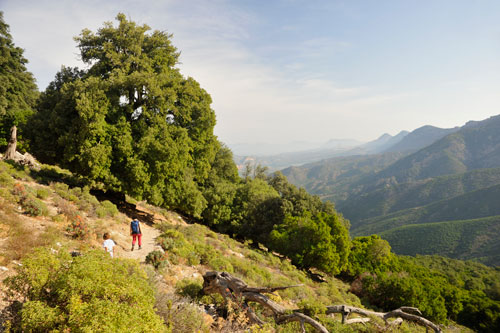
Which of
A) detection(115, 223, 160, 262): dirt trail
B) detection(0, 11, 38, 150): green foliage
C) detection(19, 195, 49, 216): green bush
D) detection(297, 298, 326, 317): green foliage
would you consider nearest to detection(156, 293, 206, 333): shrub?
detection(297, 298, 326, 317): green foliage

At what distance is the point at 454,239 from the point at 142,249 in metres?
153

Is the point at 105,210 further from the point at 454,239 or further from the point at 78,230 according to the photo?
the point at 454,239

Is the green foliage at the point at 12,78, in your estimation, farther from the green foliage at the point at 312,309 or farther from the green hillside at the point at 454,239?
the green hillside at the point at 454,239

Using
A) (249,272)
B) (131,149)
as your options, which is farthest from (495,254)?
(131,149)

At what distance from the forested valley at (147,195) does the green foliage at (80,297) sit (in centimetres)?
2

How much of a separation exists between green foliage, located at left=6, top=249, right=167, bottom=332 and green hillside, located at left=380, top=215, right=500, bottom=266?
13596 cm

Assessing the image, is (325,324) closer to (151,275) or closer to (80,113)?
(151,275)

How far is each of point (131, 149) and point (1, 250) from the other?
353 inches

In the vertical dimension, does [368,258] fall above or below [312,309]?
below

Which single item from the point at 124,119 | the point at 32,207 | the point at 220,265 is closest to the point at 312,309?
the point at 220,265

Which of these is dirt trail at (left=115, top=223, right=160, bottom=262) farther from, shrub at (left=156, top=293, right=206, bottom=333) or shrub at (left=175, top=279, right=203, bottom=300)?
shrub at (left=156, top=293, right=206, bottom=333)

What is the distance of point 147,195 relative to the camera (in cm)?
1647

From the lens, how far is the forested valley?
14.8 feet

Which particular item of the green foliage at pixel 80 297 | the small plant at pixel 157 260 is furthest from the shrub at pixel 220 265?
the green foliage at pixel 80 297
